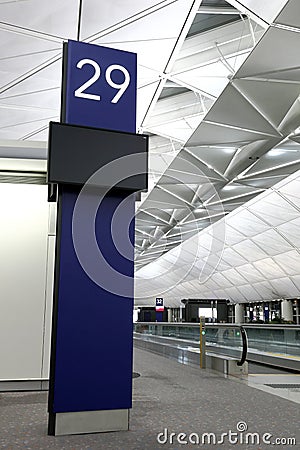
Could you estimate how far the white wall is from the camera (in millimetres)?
10445

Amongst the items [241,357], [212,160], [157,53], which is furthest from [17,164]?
[212,160]

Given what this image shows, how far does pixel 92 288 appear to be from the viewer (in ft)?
21.1

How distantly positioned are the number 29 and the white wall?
493 centimetres

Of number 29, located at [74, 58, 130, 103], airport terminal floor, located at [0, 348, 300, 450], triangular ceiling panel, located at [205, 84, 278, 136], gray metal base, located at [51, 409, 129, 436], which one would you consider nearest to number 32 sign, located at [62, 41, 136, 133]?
number 29, located at [74, 58, 130, 103]

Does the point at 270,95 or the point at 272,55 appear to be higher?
the point at 270,95

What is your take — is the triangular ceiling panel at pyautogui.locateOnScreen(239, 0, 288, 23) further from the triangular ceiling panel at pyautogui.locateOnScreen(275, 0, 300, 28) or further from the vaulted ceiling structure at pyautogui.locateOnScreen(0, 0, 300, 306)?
the triangular ceiling panel at pyautogui.locateOnScreen(275, 0, 300, 28)

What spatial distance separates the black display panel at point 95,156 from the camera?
20.9 feet

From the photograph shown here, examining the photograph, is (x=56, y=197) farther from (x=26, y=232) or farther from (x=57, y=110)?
(x=57, y=110)

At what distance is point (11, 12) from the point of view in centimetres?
1498

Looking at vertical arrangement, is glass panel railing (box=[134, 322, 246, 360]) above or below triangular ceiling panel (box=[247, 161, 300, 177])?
below

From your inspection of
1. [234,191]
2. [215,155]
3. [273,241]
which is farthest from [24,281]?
[273,241]

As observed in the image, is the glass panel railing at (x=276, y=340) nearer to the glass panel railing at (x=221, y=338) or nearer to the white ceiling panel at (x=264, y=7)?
the glass panel railing at (x=221, y=338)

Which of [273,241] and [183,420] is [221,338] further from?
[273,241]

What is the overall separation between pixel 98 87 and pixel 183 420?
16.0 feet
